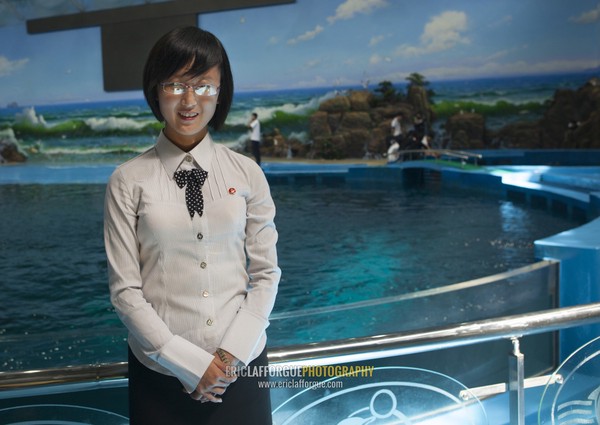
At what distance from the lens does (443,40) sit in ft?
46.9

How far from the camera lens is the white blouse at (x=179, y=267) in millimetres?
1048

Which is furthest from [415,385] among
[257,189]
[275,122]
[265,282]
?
[275,122]

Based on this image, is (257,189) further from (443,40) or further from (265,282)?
(443,40)

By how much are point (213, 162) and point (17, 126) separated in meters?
17.5

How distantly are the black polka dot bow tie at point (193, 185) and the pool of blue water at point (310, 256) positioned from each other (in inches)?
72.6

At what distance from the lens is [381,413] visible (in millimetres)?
1341

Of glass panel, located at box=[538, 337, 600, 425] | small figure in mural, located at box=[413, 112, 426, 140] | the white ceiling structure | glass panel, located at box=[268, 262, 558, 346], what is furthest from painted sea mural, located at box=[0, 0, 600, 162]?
glass panel, located at box=[538, 337, 600, 425]

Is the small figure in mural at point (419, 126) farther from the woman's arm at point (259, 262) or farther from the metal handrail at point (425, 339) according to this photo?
the woman's arm at point (259, 262)

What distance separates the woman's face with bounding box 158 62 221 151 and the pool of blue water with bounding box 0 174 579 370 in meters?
1.85

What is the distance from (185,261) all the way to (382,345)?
47 centimetres

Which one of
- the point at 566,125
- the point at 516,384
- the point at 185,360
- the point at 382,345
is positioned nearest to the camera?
the point at 185,360

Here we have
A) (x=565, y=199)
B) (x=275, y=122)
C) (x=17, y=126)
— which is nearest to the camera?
(x=565, y=199)

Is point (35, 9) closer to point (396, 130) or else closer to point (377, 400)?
point (396, 130)

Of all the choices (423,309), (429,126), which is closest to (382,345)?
(423,309)
